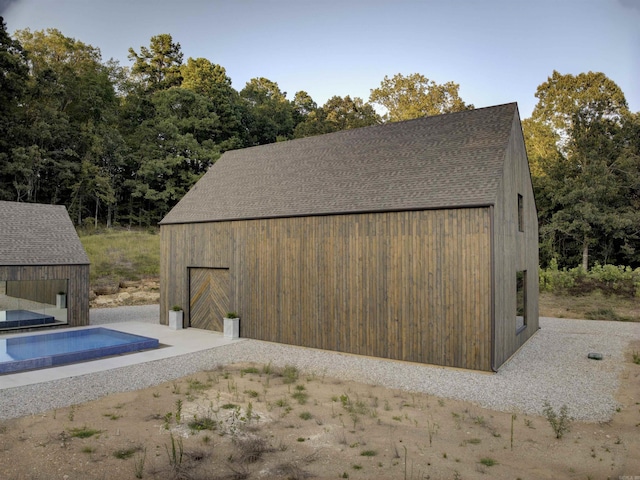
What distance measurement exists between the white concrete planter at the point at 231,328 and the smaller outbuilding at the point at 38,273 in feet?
17.5

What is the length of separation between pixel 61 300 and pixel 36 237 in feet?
7.40

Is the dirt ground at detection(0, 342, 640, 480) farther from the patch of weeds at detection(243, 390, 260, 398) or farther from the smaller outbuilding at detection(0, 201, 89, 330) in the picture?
the smaller outbuilding at detection(0, 201, 89, 330)

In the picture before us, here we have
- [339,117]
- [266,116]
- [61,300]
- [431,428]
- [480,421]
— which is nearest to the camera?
[431,428]

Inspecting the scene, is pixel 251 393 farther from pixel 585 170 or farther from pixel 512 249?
pixel 585 170

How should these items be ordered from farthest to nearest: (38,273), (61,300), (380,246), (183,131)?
1. (183,131)
2. (61,300)
3. (38,273)
4. (380,246)

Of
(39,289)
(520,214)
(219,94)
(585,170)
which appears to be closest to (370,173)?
(520,214)

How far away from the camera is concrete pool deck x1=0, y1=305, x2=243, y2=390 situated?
792 cm

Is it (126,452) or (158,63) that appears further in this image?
(158,63)

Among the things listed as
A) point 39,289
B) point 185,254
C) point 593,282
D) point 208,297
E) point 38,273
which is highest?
point 185,254

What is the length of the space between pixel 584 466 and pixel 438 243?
4875mm

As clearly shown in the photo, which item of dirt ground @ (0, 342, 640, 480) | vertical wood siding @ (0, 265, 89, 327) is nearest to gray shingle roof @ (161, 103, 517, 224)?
vertical wood siding @ (0, 265, 89, 327)

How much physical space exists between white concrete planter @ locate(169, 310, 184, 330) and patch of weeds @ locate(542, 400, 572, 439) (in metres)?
10.3

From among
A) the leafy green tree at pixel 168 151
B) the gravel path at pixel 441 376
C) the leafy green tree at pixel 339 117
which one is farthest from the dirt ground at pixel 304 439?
the leafy green tree at pixel 339 117

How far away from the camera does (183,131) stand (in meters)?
35.1
